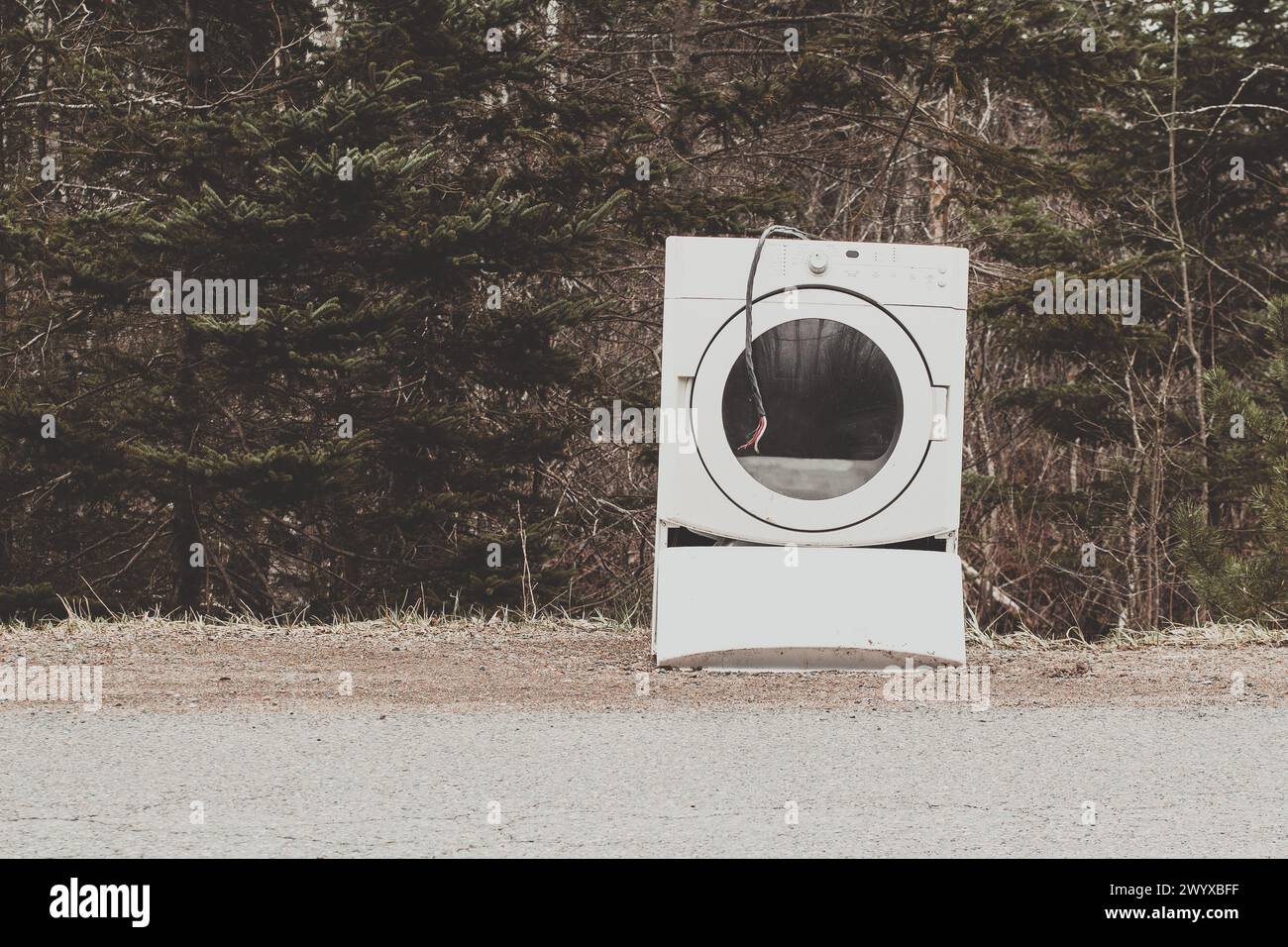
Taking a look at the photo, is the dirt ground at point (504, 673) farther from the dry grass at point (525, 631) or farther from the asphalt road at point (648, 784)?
the asphalt road at point (648, 784)

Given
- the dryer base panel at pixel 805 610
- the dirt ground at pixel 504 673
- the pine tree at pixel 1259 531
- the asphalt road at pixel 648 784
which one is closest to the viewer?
the asphalt road at pixel 648 784

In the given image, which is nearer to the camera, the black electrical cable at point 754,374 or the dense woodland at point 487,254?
the black electrical cable at point 754,374

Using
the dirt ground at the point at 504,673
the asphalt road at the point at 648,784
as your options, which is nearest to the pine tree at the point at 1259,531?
the dirt ground at the point at 504,673

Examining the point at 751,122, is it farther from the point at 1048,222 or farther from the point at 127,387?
the point at 127,387

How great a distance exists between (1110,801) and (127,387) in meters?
8.61

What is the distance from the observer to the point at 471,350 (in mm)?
9734

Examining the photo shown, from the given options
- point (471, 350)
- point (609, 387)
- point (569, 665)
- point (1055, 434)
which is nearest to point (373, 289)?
point (471, 350)

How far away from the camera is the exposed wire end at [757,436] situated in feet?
17.6

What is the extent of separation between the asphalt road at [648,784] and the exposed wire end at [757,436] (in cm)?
136

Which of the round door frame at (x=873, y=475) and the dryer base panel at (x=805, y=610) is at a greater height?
the round door frame at (x=873, y=475)

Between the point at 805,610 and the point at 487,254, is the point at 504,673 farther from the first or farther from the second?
the point at 487,254

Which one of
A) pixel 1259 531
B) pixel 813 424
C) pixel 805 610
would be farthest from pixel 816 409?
pixel 1259 531

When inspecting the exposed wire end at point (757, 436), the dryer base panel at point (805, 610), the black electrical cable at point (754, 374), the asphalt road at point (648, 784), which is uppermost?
the black electrical cable at point (754, 374)

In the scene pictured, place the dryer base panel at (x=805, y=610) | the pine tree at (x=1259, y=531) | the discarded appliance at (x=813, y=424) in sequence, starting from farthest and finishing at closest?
the pine tree at (x=1259, y=531), the discarded appliance at (x=813, y=424), the dryer base panel at (x=805, y=610)
